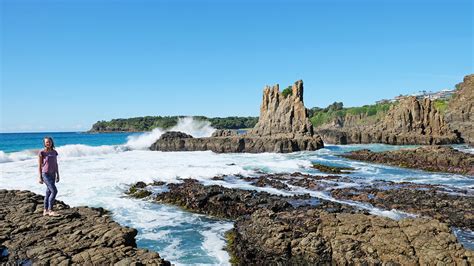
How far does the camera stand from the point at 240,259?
12211mm

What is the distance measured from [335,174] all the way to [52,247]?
26344mm

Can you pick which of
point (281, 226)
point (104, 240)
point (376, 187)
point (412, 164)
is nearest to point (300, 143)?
point (412, 164)

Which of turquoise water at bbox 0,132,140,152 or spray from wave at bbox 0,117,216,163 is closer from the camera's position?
spray from wave at bbox 0,117,216,163

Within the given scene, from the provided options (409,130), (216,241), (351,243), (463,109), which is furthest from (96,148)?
(463,109)

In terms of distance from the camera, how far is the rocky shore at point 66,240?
28.6 ft

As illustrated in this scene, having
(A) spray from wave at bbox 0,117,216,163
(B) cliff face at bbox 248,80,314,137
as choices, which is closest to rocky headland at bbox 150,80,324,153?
(B) cliff face at bbox 248,80,314,137

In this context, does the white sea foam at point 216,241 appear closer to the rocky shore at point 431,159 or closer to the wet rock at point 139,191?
the wet rock at point 139,191

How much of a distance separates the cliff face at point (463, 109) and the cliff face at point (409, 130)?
7.33 metres

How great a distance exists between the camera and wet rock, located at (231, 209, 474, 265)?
1023 cm

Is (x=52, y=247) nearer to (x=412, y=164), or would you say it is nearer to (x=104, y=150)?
(x=412, y=164)

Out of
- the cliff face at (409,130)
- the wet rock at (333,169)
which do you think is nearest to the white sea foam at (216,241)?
the wet rock at (333,169)

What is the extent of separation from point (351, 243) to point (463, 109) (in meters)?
100

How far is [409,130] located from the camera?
8119 cm

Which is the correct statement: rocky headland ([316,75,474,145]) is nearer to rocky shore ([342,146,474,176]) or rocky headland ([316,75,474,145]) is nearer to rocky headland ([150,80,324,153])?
rocky headland ([150,80,324,153])
